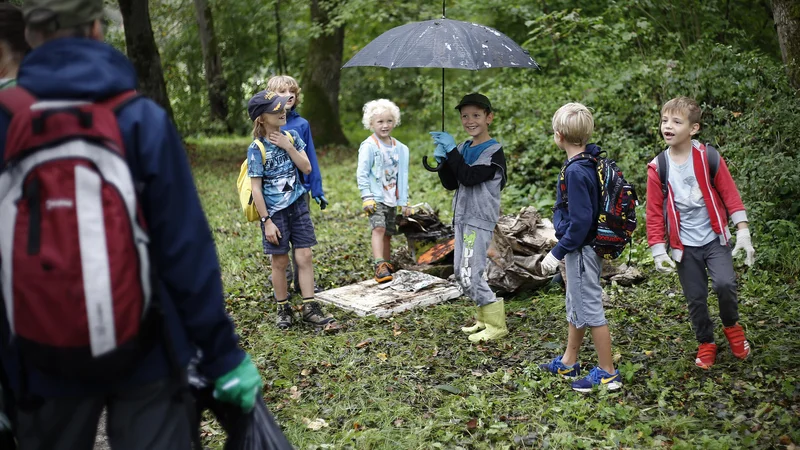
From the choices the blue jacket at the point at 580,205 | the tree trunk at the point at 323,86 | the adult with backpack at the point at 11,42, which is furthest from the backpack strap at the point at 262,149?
the tree trunk at the point at 323,86

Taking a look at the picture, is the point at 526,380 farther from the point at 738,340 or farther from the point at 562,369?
the point at 738,340

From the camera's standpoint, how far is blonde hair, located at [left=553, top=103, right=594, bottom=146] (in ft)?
14.7

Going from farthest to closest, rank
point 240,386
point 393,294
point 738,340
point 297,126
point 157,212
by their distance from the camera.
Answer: point 393,294, point 297,126, point 738,340, point 240,386, point 157,212

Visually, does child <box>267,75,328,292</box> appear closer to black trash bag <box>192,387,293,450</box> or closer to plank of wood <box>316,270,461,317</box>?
plank of wood <box>316,270,461,317</box>

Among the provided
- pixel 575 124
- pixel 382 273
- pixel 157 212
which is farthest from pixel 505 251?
pixel 157 212

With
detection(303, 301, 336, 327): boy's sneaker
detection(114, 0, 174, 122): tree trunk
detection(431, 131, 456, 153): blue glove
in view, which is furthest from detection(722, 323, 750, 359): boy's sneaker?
detection(114, 0, 174, 122): tree trunk

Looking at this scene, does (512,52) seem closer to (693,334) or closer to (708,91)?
(693,334)

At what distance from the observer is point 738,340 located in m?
4.74

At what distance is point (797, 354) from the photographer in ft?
15.5

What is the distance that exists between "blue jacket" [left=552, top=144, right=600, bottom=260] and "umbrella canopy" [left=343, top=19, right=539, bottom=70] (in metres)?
1.25

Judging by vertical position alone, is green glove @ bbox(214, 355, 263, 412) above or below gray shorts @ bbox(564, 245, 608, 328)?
above

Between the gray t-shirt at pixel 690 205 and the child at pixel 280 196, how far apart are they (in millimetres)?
2923

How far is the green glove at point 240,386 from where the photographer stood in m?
Result: 2.21

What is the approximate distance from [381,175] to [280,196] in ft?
4.64
